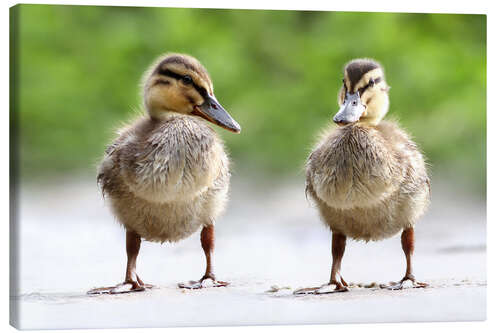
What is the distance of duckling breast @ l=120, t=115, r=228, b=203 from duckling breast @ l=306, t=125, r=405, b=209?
0.62 m

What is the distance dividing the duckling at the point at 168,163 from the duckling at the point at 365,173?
54cm

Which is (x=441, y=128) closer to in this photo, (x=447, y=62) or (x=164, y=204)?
(x=447, y=62)

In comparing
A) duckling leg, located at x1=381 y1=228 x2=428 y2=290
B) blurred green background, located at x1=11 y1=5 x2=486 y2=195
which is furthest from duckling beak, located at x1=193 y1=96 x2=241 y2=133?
duckling leg, located at x1=381 y1=228 x2=428 y2=290

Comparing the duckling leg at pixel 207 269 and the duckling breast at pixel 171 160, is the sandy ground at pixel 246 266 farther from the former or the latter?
the duckling breast at pixel 171 160

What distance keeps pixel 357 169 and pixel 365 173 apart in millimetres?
49

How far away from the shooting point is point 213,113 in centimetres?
540

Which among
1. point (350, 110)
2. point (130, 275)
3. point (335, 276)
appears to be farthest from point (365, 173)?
point (130, 275)

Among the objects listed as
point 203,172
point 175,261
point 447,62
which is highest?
point 447,62

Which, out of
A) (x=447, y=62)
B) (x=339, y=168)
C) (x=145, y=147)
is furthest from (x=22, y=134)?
(x=447, y=62)

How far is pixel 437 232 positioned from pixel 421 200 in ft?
0.93

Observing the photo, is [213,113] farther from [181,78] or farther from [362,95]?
[362,95]

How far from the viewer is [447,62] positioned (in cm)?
603

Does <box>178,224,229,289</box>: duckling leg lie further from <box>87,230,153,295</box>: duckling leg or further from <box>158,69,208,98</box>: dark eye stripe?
<box>158,69,208,98</box>: dark eye stripe

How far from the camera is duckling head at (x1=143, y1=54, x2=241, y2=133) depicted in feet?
17.7
